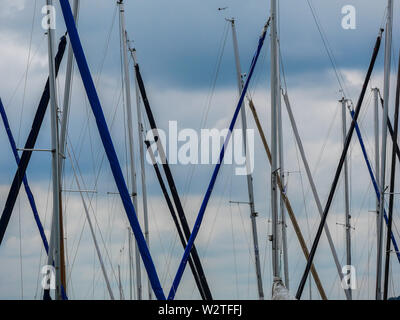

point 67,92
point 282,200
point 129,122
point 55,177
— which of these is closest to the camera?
point 55,177

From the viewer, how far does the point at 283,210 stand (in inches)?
1642

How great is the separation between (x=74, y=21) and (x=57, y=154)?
4.35 m

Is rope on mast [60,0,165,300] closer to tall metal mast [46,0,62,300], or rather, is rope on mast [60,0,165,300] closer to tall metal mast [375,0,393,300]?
tall metal mast [46,0,62,300]

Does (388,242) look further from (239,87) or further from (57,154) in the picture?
(57,154)

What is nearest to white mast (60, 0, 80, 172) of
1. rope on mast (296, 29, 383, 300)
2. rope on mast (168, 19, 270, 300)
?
rope on mast (168, 19, 270, 300)

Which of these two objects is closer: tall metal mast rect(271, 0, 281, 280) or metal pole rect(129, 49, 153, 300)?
tall metal mast rect(271, 0, 281, 280)

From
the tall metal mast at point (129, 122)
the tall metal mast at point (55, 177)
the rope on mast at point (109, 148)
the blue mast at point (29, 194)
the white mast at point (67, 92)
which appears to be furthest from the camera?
the tall metal mast at point (129, 122)

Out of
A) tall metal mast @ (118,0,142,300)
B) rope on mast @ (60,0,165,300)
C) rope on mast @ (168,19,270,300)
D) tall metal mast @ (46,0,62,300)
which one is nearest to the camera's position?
rope on mast @ (60,0,165,300)

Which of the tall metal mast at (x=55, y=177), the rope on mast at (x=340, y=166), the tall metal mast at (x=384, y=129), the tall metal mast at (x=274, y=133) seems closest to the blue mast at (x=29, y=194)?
the tall metal mast at (x=55, y=177)

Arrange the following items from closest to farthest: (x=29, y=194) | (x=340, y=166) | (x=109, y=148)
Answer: (x=109, y=148) < (x=29, y=194) < (x=340, y=166)

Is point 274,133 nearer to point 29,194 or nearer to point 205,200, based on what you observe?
point 205,200

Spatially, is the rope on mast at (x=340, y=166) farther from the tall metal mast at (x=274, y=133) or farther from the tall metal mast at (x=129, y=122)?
the tall metal mast at (x=129, y=122)

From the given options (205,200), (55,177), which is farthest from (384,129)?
(55,177)
